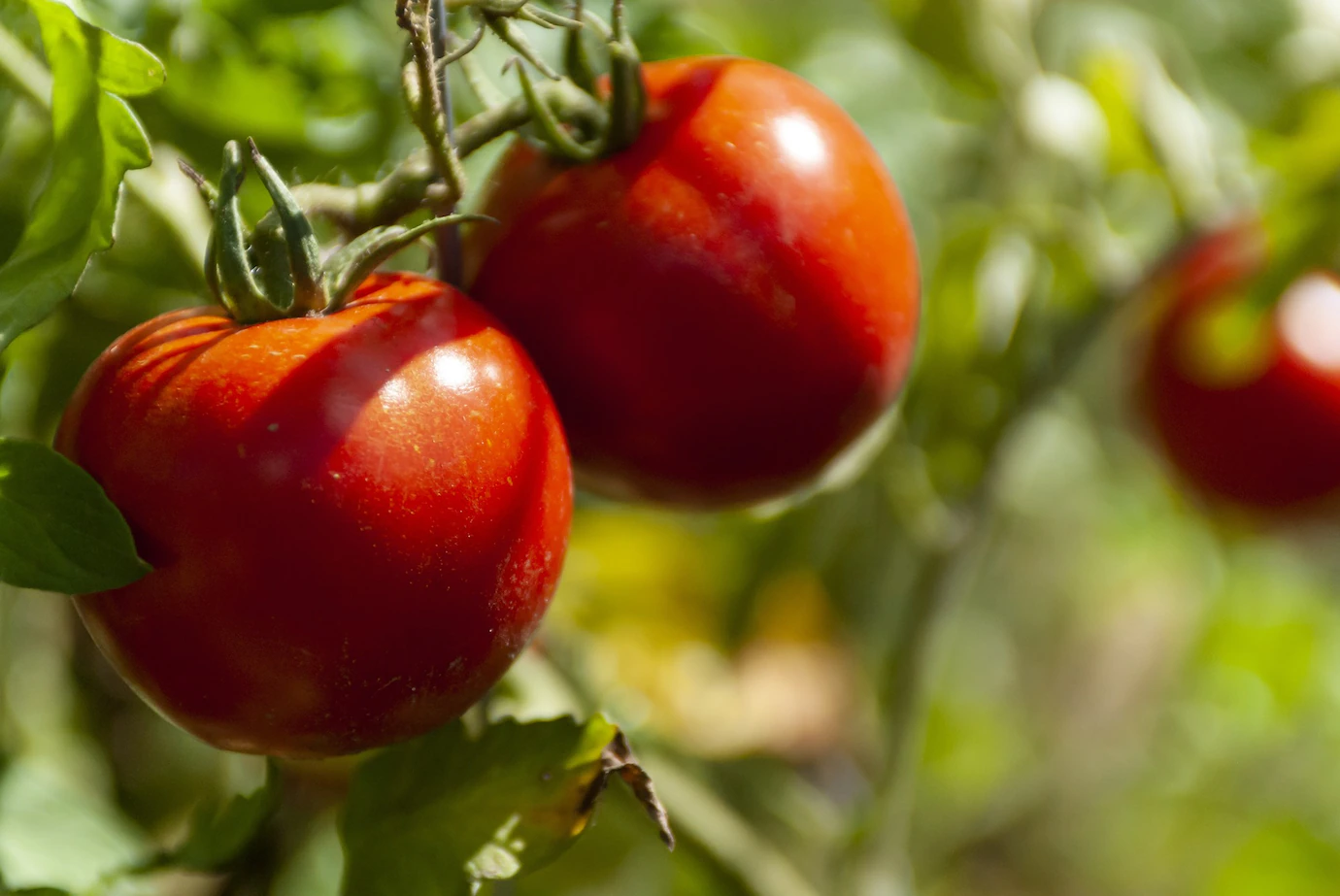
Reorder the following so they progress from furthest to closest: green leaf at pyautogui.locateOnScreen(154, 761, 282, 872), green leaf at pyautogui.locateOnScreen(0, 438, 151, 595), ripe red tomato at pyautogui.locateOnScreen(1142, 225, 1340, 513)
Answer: ripe red tomato at pyautogui.locateOnScreen(1142, 225, 1340, 513) < green leaf at pyautogui.locateOnScreen(154, 761, 282, 872) < green leaf at pyautogui.locateOnScreen(0, 438, 151, 595)

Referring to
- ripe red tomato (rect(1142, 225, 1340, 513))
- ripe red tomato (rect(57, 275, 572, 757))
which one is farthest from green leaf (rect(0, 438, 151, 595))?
ripe red tomato (rect(1142, 225, 1340, 513))

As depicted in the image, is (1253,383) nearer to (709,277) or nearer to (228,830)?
(709,277)

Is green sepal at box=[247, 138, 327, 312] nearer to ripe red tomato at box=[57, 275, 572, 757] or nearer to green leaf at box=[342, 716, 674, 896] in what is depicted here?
ripe red tomato at box=[57, 275, 572, 757]

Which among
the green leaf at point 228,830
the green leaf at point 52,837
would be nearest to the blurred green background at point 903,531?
the green leaf at point 52,837

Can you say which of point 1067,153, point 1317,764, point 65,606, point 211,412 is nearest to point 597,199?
point 211,412

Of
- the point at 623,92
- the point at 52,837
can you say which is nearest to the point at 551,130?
the point at 623,92

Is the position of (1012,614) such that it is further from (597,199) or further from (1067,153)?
(597,199)

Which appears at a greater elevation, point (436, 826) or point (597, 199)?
point (597, 199)
